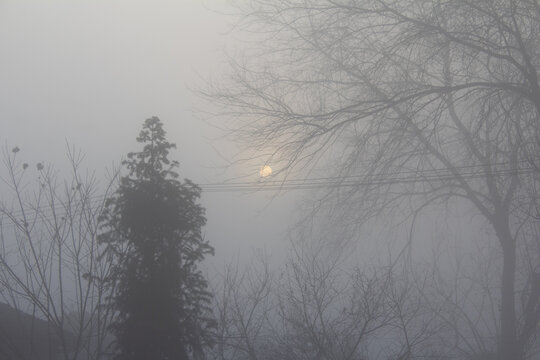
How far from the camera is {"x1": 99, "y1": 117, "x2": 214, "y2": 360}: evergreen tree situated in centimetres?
658

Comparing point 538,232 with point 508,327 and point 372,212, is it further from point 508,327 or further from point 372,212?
point 372,212

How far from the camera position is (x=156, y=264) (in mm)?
6746

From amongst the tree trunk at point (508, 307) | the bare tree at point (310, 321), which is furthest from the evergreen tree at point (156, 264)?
the tree trunk at point (508, 307)

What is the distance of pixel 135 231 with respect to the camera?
6.63 meters

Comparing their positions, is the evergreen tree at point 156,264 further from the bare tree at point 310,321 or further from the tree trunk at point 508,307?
the tree trunk at point 508,307

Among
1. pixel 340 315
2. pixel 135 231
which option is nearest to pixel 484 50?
pixel 340 315

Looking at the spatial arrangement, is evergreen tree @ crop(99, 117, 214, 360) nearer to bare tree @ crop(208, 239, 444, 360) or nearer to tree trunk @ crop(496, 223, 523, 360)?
bare tree @ crop(208, 239, 444, 360)

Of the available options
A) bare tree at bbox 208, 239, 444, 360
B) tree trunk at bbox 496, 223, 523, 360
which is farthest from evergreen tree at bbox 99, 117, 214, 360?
tree trunk at bbox 496, 223, 523, 360

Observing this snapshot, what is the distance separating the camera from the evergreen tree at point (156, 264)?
6.58 meters

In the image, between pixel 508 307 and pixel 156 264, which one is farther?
pixel 508 307

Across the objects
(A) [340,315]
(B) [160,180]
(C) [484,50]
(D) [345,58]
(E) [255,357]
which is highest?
(D) [345,58]

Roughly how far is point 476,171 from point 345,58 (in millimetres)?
3206

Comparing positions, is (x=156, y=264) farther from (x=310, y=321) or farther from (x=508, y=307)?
(x=508, y=307)

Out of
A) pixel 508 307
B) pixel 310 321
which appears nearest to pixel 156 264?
pixel 310 321
